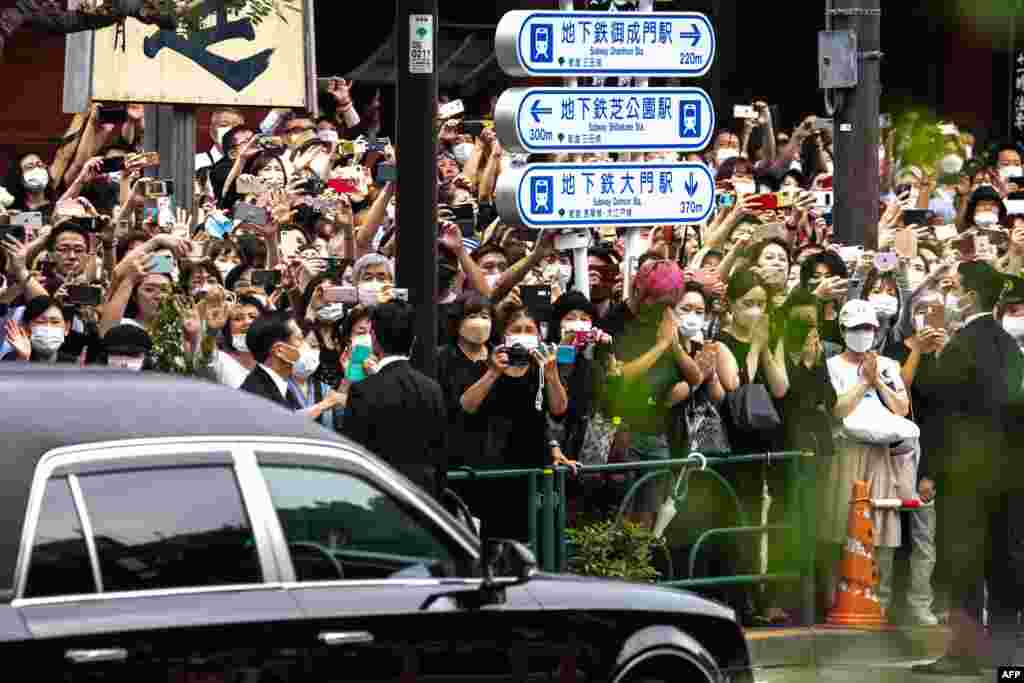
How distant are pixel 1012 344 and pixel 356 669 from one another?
20.3 ft

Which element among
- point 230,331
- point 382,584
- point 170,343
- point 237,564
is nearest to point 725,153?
point 230,331

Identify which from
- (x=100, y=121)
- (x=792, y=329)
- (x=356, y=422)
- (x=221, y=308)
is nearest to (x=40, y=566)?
(x=356, y=422)

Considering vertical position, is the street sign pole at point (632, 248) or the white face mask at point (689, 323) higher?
the street sign pole at point (632, 248)

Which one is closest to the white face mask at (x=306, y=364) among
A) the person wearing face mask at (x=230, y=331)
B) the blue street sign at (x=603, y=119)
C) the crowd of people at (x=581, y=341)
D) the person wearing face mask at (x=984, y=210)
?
the crowd of people at (x=581, y=341)

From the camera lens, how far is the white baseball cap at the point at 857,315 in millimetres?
12367

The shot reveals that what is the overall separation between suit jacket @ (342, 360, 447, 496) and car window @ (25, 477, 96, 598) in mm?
3466

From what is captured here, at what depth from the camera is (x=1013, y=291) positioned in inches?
491

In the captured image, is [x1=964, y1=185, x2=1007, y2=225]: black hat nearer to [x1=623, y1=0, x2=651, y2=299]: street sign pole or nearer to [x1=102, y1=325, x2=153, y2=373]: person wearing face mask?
[x1=623, y1=0, x2=651, y2=299]: street sign pole

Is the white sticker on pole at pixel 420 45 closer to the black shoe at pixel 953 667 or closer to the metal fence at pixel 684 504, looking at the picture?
the metal fence at pixel 684 504

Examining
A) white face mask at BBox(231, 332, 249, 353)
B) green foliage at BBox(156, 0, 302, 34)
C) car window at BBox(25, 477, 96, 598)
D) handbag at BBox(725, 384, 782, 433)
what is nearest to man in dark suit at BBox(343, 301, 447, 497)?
white face mask at BBox(231, 332, 249, 353)

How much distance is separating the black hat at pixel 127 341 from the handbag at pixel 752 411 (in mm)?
3271

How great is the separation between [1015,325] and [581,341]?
237 cm

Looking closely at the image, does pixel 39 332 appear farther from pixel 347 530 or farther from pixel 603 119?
pixel 347 530

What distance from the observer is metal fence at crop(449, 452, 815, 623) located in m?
11.0
